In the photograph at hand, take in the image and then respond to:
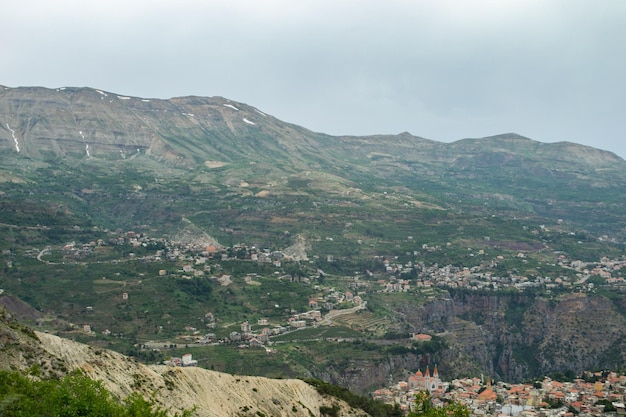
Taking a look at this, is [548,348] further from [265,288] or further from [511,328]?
[265,288]

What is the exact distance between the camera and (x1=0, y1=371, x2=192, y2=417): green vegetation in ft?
90.5

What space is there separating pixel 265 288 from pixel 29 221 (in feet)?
173

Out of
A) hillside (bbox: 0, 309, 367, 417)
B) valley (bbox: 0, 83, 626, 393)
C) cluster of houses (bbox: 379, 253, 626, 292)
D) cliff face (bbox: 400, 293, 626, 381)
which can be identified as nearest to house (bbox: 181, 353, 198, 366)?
valley (bbox: 0, 83, 626, 393)

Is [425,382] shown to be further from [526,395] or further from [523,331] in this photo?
[523,331]

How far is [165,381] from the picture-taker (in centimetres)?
4388

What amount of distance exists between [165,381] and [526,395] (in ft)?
152

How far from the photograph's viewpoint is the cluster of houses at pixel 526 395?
68.4m

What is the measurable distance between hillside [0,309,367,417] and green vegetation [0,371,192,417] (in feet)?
10.5

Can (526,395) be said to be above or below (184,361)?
below

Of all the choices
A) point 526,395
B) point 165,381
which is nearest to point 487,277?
point 526,395

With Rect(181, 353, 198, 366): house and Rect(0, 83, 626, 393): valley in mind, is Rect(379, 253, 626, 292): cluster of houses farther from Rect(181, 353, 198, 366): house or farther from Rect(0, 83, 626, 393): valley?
Rect(181, 353, 198, 366): house

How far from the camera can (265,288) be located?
388ft

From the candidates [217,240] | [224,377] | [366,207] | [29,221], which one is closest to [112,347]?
[224,377]

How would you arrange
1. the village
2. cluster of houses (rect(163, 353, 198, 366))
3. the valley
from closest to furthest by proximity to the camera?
cluster of houses (rect(163, 353, 198, 366)) < the valley < the village
